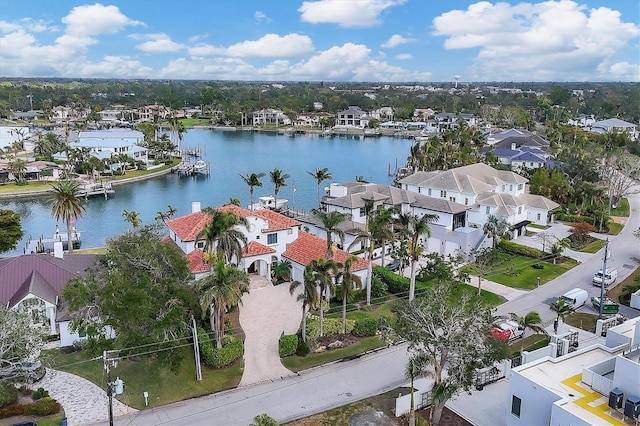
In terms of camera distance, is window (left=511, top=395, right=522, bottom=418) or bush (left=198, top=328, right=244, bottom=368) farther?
bush (left=198, top=328, right=244, bottom=368)

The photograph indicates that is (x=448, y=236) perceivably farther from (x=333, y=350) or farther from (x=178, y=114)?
(x=178, y=114)

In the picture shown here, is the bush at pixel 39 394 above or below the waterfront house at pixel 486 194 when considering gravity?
below

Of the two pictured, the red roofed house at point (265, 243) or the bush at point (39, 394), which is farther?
the red roofed house at point (265, 243)

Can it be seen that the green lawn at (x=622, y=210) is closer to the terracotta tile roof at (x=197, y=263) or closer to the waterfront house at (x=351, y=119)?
the terracotta tile roof at (x=197, y=263)

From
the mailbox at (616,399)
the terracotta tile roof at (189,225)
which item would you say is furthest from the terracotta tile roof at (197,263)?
the mailbox at (616,399)

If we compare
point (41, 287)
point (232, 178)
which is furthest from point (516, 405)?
point (232, 178)

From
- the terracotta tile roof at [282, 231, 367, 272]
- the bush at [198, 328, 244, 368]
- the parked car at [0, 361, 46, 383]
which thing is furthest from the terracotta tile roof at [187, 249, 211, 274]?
the parked car at [0, 361, 46, 383]

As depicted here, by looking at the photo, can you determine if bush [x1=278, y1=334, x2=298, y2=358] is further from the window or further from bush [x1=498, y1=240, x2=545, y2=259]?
bush [x1=498, y1=240, x2=545, y2=259]
